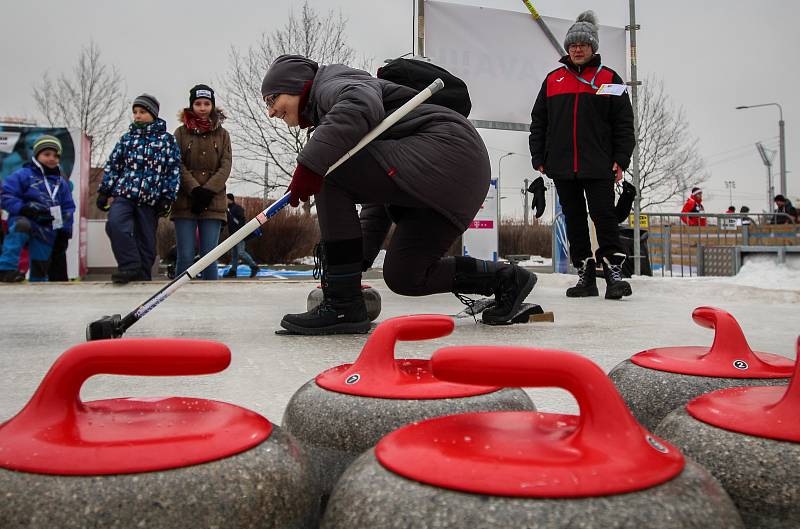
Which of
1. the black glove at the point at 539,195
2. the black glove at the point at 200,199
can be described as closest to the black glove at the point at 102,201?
the black glove at the point at 200,199

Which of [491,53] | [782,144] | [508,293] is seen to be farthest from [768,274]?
[782,144]

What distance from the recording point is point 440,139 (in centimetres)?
248

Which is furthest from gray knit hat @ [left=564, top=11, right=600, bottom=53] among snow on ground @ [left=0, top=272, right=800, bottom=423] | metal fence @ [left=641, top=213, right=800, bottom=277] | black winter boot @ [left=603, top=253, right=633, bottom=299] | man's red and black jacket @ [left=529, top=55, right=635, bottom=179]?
metal fence @ [left=641, top=213, right=800, bottom=277]

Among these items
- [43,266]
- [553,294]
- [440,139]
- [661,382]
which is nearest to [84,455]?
[661,382]

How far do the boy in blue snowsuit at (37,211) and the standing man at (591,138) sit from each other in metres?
4.38

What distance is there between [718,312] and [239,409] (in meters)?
0.78

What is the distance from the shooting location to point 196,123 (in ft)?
17.9

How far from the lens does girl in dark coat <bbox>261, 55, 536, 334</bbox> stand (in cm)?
233

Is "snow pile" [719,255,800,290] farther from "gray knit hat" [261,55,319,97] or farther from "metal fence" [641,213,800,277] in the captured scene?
"gray knit hat" [261,55,319,97]

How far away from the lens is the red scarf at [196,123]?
5441 mm

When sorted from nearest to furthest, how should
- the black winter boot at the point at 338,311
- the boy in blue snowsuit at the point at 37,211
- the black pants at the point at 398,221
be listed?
the black pants at the point at 398,221
the black winter boot at the point at 338,311
the boy in blue snowsuit at the point at 37,211

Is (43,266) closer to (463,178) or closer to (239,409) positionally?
(463,178)

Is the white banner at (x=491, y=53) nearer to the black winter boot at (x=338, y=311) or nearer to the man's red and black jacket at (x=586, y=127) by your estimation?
the man's red and black jacket at (x=586, y=127)

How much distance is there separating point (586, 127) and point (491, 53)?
301 centimetres
